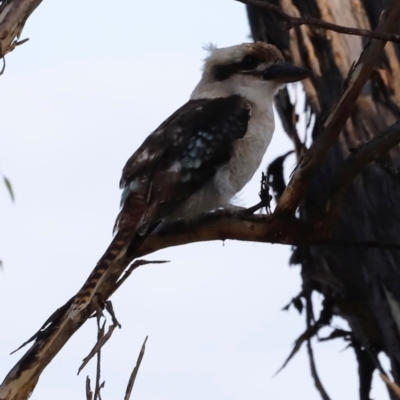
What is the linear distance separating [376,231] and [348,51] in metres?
0.75

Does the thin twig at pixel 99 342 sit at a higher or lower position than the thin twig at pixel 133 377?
higher

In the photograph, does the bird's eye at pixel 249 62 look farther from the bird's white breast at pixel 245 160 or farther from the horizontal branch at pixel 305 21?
the horizontal branch at pixel 305 21

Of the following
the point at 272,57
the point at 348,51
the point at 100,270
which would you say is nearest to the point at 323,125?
the point at 100,270

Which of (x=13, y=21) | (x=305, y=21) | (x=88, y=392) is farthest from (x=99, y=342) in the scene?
(x=13, y=21)

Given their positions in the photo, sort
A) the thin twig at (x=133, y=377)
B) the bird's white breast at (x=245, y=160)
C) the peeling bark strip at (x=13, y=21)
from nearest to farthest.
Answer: the thin twig at (x=133, y=377) → the peeling bark strip at (x=13, y=21) → the bird's white breast at (x=245, y=160)

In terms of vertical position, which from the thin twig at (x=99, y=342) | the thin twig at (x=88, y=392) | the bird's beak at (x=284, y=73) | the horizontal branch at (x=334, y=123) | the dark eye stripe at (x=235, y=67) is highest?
the dark eye stripe at (x=235, y=67)

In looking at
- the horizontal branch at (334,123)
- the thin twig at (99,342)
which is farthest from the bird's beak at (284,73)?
the thin twig at (99,342)

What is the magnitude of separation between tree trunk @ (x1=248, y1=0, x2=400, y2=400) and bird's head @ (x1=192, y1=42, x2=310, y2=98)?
0.41m

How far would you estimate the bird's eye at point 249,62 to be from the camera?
3.30 meters

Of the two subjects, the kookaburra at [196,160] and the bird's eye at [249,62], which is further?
the bird's eye at [249,62]

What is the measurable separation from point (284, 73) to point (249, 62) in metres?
0.17

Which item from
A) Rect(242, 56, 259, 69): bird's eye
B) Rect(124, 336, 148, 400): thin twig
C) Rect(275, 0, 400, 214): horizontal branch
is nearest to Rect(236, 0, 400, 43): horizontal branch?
Rect(275, 0, 400, 214): horizontal branch

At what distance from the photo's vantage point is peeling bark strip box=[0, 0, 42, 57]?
228 centimetres

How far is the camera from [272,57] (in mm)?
3279
